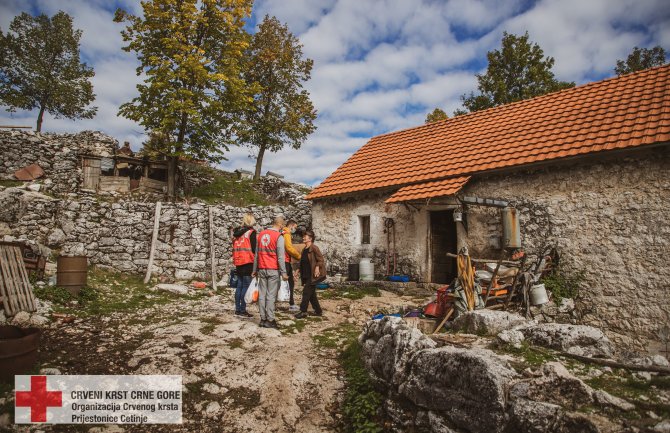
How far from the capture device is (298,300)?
948cm

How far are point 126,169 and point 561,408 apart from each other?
18602 mm

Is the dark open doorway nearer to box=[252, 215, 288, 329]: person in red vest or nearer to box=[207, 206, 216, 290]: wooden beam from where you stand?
box=[252, 215, 288, 329]: person in red vest

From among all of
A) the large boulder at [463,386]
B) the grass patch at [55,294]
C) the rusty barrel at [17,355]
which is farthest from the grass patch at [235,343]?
the grass patch at [55,294]

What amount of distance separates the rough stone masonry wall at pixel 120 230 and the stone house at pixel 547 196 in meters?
4.27

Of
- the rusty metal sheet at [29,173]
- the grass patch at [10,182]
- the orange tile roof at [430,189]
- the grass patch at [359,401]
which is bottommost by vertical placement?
the grass patch at [359,401]

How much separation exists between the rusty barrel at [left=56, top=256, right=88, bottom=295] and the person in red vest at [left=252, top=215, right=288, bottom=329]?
14.9 ft

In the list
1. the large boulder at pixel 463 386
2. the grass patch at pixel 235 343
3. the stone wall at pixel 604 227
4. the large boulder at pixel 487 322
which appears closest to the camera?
the large boulder at pixel 463 386

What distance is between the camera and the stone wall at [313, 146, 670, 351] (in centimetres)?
715

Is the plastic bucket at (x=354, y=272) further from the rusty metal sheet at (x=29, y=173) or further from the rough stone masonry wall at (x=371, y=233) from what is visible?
the rusty metal sheet at (x=29, y=173)

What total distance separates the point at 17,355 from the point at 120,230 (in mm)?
7661

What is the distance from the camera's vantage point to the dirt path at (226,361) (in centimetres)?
400

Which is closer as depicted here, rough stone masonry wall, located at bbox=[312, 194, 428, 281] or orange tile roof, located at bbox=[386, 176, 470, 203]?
orange tile roof, located at bbox=[386, 176, 470, 203]

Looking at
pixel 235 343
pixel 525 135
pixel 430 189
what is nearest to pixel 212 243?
pixel 235 343

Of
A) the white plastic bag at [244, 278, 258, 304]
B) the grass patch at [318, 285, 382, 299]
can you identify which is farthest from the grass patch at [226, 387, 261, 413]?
the grass patch at [318, 285, 382, 299]
